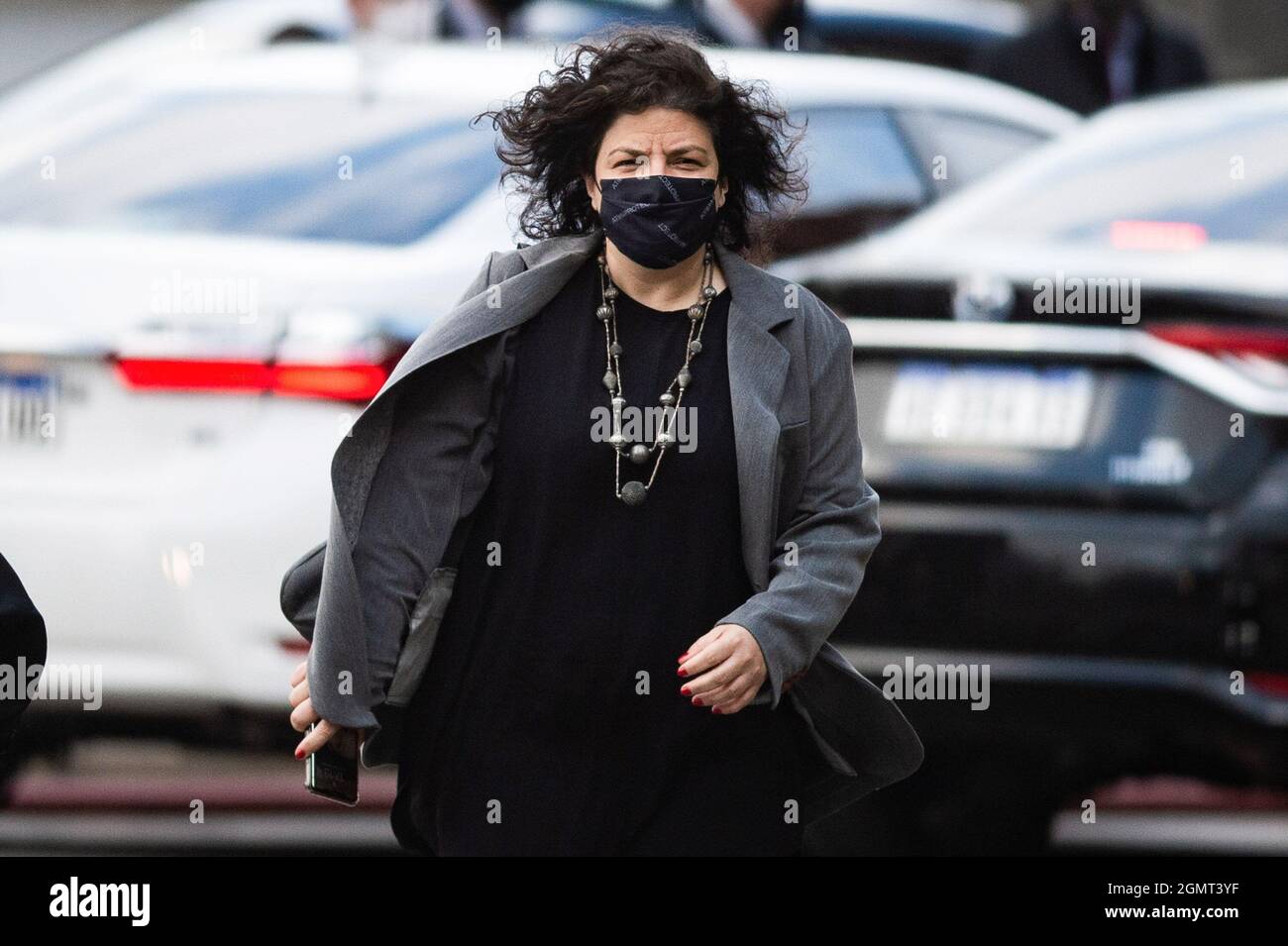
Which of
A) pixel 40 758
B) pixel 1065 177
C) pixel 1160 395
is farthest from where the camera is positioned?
pixel 40 758

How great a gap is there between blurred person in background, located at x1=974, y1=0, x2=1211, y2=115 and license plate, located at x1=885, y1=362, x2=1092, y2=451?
3.57 m

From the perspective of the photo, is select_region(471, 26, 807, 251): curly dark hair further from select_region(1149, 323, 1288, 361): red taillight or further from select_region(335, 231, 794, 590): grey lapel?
select_region(1149, 323, 1288, 361): red taillight

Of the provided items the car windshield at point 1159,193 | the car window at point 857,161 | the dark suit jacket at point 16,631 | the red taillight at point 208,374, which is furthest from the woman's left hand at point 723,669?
the car window at point 857,161

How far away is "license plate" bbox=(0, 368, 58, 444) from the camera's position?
17.6 feet

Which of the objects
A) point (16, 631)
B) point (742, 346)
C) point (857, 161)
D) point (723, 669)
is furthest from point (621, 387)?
point (857, 161)

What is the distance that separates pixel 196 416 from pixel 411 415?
1.89m

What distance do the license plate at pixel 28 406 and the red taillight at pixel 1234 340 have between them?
2.38 m

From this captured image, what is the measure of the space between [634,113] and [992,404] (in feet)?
6.22

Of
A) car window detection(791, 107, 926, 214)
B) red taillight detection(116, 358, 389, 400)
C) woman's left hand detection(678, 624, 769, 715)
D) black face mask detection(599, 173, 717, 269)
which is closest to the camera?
woman's left hand detection(678, 624, 769, 715)

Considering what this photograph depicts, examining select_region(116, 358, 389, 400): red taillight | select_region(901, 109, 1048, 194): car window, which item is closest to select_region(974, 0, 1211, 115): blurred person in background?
select_region(901, 109, 1048, 194): car window

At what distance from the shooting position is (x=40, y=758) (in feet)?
22.1

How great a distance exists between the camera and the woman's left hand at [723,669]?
3.34 meters
